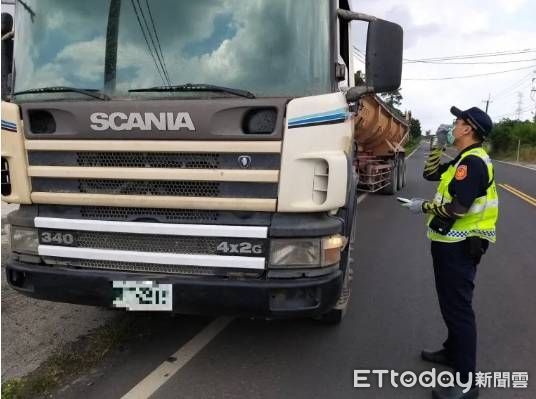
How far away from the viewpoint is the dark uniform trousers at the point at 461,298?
3.38 metres

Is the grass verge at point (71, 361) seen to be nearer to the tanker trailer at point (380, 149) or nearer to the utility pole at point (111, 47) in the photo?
the utility pole at point (111, 47)

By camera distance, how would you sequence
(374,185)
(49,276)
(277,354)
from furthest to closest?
(374,185) → (277,354) → (49,276)

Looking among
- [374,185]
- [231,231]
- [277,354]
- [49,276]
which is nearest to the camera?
[231,231]

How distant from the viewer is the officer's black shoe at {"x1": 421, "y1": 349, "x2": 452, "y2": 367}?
389cm

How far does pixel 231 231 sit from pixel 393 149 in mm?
10808

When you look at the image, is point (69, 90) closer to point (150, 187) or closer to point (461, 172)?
point (150, 187)

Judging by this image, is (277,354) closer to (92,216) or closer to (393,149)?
(92,216)

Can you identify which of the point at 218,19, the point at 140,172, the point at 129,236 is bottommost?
the point at 129,236

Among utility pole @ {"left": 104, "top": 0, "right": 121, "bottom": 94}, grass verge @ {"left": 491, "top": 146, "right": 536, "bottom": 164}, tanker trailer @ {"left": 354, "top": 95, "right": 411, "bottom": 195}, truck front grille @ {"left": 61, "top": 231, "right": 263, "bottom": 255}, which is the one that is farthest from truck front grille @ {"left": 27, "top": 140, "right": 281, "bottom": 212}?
grass verge @ {"left": 491, "top": 146, "right": 536, "bottom": 164}

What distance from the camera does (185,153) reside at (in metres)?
3.21

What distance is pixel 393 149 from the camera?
13328 mm

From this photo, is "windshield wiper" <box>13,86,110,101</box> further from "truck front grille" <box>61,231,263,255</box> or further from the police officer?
the police officer

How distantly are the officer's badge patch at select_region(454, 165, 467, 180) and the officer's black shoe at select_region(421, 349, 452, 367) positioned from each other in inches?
55.8

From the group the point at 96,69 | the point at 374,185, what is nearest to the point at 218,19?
the point at 96,69
